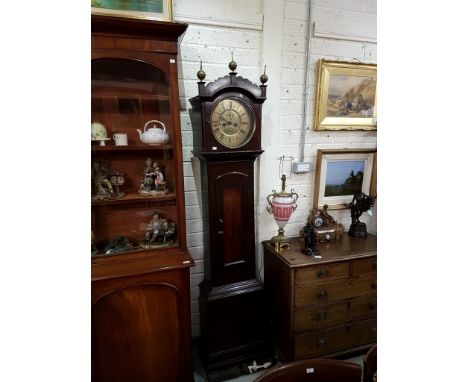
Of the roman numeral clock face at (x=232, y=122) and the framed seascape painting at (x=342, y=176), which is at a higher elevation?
the roman numeral clock face at (x=232, y=122)

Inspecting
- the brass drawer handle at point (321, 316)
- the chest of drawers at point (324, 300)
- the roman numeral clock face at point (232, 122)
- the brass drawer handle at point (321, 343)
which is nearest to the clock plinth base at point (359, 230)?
the chest of drawers at point (324, 300)

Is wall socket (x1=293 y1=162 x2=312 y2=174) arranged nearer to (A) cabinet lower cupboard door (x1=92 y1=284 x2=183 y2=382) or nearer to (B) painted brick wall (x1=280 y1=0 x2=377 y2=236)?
(B) painted brick wall (x1=280 y1=0 x2=377 y2=236)

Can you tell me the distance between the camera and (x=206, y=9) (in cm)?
181

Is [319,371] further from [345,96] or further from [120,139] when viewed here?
[345,96]

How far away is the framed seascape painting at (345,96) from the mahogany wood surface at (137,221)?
3.77 feet

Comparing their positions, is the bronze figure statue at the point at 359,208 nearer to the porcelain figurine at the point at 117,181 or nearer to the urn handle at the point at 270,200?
the urn handle at the point at 270,200

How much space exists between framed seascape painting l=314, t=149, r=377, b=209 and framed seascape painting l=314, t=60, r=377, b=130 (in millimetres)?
211

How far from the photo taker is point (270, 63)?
2.00 metres

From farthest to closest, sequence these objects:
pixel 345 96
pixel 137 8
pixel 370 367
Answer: pixel 345 96
pixel 137 8
pixel 370 367

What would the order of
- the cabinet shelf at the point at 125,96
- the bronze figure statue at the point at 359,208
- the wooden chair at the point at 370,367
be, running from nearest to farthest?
1. the wooden chair at the point at 370,367
2. the cabinet shelf at the point at 125,96
3. the bronze figure statue at the point at 359,208

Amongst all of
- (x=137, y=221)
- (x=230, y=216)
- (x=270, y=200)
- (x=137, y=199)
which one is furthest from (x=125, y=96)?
(x=270, y=200)

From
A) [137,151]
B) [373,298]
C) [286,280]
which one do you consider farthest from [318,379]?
[137,151]

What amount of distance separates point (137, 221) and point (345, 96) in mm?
1776

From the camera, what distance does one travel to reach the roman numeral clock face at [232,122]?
5.66ft
